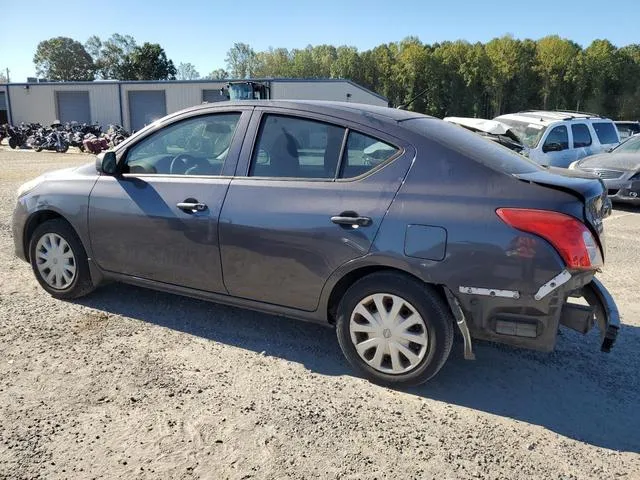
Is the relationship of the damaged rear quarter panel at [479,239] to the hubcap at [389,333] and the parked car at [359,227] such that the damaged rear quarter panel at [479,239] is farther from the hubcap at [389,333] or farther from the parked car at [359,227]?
the hubcap at [389,333]

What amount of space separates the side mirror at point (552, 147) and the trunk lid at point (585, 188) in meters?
8.39

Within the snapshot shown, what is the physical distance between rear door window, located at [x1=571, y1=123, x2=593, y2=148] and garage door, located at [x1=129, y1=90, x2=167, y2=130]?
30449 mm

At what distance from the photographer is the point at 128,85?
123ft

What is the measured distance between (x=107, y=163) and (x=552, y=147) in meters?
9.85

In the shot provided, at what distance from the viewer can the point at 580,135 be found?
1239cm

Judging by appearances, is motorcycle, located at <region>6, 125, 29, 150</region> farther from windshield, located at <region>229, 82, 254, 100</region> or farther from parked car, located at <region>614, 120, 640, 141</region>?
parked car, located at <region>614, 120, 640, 141</region>

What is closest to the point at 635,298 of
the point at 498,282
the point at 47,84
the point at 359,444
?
the point at 498,282

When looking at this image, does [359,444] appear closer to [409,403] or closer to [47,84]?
[409,403]

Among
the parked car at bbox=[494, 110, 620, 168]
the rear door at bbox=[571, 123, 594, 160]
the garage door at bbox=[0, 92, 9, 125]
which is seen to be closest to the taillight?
the parked car at bbox=[494, 110, 620, 168]

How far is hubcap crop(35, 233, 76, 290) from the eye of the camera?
178 inches

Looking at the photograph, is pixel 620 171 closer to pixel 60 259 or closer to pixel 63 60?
pixel 60 259

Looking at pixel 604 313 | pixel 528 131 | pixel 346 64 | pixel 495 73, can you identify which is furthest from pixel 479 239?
pixel 346 64

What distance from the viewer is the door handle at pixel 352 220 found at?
3219 mm

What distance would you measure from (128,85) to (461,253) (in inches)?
1535
